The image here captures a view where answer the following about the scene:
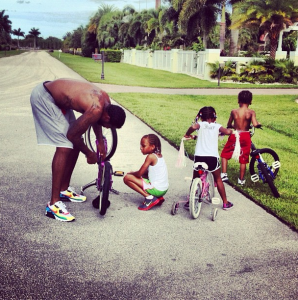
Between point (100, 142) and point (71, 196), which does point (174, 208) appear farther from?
point (71, 196)

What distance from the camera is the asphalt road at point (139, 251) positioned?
9.80ft

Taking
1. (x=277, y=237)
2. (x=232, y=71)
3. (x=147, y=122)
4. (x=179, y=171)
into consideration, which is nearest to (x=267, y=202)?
(x=277, y=237)

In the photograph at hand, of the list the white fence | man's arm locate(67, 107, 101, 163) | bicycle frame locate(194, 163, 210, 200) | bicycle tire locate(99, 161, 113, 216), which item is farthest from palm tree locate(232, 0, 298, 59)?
man's arm locate(67, 107, 101, 163)

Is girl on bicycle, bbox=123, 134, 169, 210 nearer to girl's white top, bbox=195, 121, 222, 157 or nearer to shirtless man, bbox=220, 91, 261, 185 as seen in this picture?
girl's white top, bbox=195, 121, 222, 157

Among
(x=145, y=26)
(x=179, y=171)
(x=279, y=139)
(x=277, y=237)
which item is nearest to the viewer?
(x=277, y=237)

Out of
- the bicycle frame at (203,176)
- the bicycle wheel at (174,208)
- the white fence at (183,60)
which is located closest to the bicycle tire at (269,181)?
the bicycle frame at (203,176)

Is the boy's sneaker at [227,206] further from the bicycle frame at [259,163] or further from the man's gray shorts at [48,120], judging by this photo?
the man's gray shorts at [48,120]

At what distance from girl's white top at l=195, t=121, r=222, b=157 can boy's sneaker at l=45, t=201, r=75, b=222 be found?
154 cm

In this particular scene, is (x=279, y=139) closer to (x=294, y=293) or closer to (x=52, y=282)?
(x=294, y=293)

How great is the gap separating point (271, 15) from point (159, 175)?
22.1 meters

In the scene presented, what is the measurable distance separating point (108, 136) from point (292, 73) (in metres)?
19.8

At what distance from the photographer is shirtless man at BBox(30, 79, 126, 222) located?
149 inches

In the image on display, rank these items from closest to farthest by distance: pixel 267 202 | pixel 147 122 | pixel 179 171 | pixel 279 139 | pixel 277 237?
pixel 277 237, pixel 267 202, pixel 179 171, pixel 279 139, pixel 147 122

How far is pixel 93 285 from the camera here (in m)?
3.01
